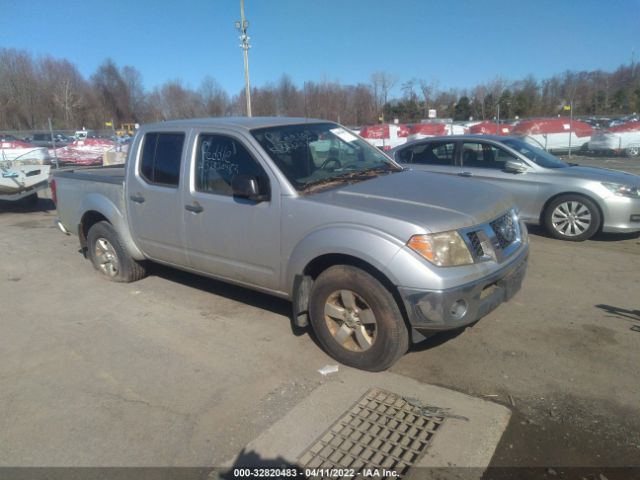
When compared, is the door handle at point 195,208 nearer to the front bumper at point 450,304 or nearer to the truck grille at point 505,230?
the front bumper at point 450,304

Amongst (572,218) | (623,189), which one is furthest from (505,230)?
(623,189)

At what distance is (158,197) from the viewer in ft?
15.5

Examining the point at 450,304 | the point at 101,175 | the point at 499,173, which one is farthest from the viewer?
the point at 499,173

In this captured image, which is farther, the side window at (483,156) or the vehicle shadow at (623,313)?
the side window at (483,156)

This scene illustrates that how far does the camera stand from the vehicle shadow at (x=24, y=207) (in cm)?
1144

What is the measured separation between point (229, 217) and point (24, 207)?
32.8ft

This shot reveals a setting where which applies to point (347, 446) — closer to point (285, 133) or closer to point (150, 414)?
point (150, 414)

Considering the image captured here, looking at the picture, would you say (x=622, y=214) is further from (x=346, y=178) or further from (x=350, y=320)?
(x=350, y=320)

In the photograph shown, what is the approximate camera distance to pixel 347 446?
9.00 feet

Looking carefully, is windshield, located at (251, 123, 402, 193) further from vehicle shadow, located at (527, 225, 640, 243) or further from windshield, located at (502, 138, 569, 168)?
vehicle shadow, located at (527, 225, 640, 243)

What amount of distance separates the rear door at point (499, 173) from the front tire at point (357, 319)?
15.4 feet

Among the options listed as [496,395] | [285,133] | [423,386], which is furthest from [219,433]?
[285,133]

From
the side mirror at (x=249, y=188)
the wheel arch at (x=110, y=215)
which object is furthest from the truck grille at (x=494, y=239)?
the wheel arch at (x=110, y=215)

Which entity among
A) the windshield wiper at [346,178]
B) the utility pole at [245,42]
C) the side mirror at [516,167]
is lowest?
the side mirror at [516,167]
